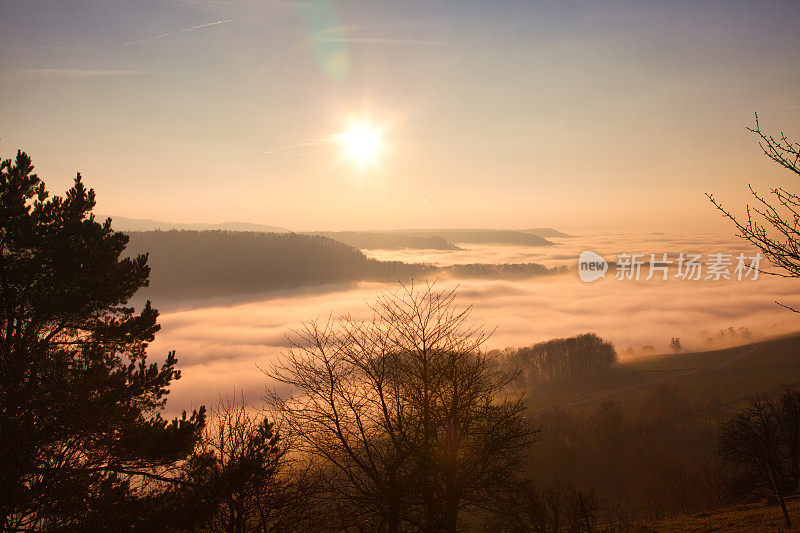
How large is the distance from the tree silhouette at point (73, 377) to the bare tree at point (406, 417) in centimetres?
484

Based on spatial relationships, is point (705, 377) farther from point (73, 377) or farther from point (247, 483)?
point (73, 377)

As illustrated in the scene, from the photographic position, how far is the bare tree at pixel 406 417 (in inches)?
340

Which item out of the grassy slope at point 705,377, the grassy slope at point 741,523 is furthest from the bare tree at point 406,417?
the grassy slope at point 705,377

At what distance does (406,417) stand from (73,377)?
966 centimetres

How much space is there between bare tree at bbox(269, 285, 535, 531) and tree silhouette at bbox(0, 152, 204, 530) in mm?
4837

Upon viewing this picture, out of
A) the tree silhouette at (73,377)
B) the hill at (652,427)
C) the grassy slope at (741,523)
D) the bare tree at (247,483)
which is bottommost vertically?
the hill at (652,427)

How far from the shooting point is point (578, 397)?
337 ft

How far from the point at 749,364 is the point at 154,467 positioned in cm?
16232

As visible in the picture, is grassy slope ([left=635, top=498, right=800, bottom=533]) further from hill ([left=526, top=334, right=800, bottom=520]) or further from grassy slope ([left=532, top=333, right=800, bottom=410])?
grassy slope ([left=532, top=333, right=800, bottom=410])

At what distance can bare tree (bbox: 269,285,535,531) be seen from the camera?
862 cm

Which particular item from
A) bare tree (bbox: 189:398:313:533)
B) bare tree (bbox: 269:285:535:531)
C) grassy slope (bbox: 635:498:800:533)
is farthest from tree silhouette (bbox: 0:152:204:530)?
grassy slope (bbox: 635:498:800:533)

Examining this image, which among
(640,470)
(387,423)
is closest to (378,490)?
(387,423)

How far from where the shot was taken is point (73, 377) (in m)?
11.0

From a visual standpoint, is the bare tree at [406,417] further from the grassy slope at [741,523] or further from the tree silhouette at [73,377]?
the grassy slope at [741,523]
